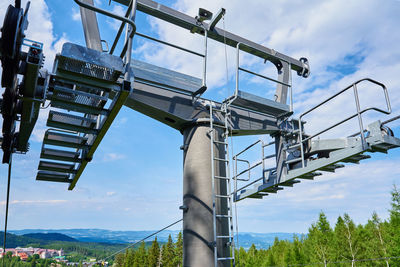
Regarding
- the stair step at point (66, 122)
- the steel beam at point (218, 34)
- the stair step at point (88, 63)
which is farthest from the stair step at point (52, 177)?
the steel beam at point (218, 34)

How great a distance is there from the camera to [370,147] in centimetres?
493

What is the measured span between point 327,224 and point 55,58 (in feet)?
130

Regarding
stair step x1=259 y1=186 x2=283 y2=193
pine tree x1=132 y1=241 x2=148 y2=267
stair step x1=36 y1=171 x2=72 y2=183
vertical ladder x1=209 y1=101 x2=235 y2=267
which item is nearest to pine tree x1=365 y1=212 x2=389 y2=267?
stair step x1=259 y1=186 x2=283 y2=193

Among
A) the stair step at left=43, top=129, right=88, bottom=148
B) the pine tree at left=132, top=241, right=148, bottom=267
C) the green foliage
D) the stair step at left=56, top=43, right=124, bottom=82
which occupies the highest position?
the stair step at left=56, top=43, right=124, bottom=82

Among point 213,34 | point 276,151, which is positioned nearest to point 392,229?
point 276,151

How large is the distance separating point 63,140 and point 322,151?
4899 millimetres

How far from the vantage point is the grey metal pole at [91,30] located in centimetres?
547

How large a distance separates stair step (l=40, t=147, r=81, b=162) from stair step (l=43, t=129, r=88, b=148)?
0.45 meters

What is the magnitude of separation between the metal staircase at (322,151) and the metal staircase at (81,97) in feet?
12.0

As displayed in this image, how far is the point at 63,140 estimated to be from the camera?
15.8 ft

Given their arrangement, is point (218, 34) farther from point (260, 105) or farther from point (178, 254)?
point (178, 254)

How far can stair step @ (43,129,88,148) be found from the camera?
466cm

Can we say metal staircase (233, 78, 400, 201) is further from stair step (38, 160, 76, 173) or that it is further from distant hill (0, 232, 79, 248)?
distant hill (0, 232, 79, 248)

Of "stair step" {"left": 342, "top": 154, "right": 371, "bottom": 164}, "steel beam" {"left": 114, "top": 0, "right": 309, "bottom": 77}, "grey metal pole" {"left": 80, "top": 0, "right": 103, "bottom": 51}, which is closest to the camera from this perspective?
"stair step" {"left": 342, "top": 154, "right": 371, "bottom": 164}
